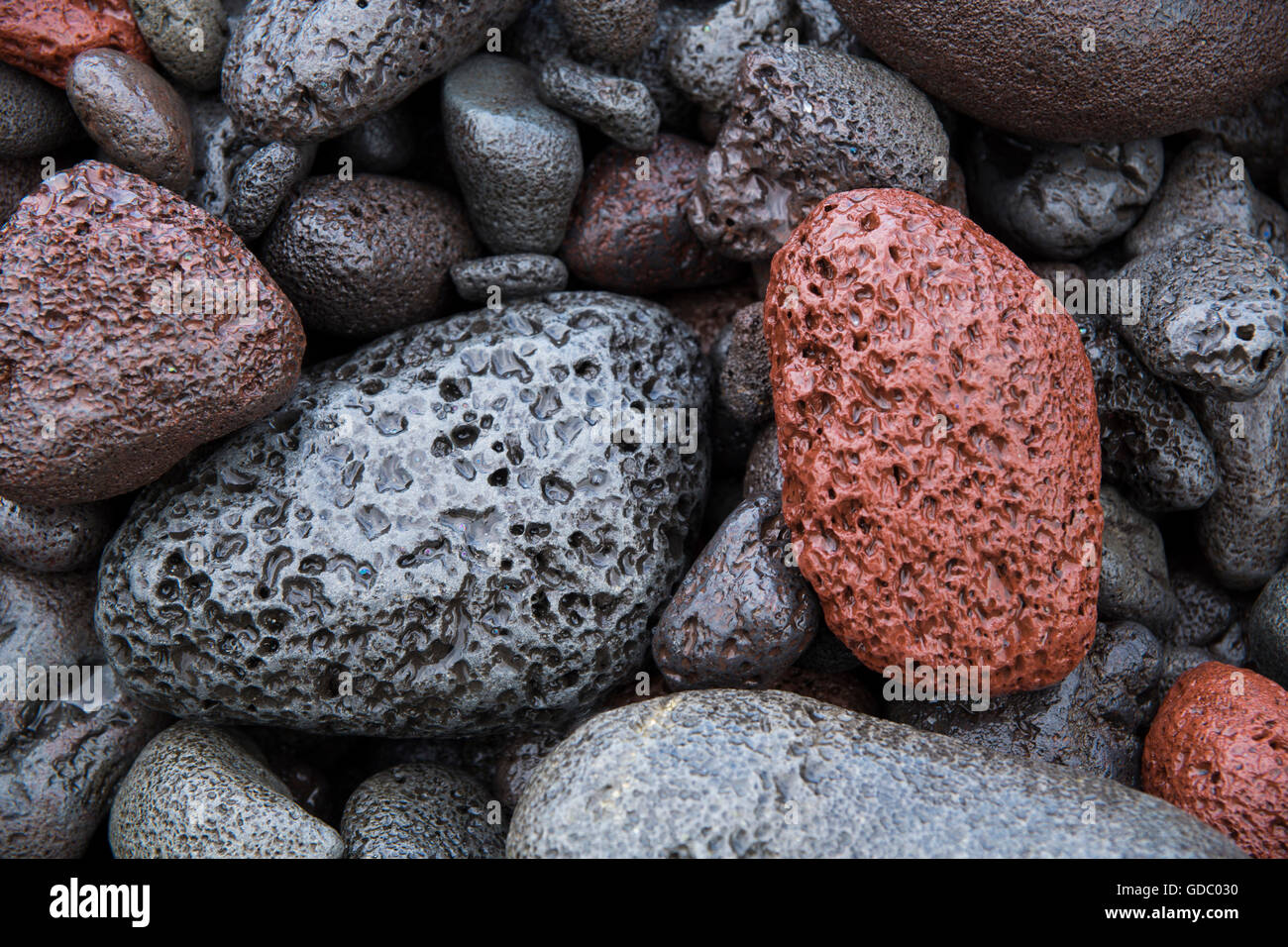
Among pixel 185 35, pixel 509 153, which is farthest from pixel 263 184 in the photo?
pixel 509 153

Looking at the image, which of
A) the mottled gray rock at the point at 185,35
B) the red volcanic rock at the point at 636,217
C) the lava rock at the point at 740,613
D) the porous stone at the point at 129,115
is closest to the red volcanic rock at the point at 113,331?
the porous stone at the point at 129,115

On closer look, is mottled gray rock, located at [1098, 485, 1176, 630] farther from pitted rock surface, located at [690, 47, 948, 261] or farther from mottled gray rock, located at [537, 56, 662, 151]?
mottled gray rock, located at [537, 56, 662, 151]

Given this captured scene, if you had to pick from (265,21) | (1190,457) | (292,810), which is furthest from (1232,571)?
(265,21)

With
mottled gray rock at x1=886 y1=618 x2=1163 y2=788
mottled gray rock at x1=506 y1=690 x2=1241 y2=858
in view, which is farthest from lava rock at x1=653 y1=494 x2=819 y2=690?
mottled gray rock at x1=886 y1=618 x2=1163 y2=788

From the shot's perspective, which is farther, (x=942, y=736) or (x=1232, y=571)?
(x=1232, y=571)

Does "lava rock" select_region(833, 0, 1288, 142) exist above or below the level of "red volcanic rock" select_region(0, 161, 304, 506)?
above

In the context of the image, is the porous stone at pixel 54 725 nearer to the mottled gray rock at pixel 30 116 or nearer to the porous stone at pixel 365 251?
the porous stone at pixel 365 251
